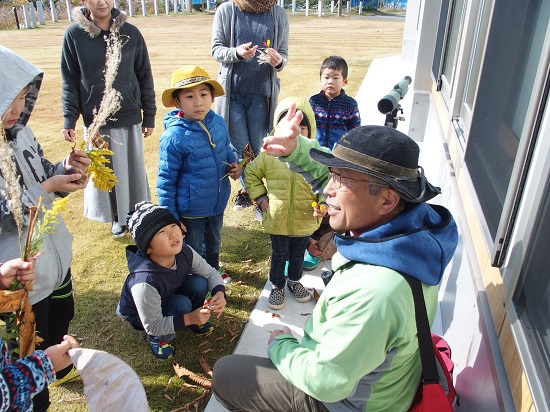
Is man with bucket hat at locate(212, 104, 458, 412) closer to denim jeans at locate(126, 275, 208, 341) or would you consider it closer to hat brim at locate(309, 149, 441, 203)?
hat brim at locate(309, 149, 441, 203)

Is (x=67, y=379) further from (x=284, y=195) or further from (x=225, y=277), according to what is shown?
(x=284, y=195)

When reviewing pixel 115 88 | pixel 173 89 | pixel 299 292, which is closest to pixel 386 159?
pixel 173 89

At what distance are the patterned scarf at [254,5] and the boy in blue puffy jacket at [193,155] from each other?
1.23 m

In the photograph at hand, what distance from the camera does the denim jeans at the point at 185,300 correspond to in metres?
3.00

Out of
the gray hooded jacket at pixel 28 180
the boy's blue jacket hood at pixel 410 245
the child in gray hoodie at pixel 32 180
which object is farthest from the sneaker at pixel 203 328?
the boy's blue jacket hood at pixel 410 245

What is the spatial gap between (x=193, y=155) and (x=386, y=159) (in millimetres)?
1898

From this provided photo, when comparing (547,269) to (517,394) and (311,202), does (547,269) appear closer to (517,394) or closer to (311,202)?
(517,394)

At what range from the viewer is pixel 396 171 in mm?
1712

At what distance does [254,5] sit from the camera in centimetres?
432

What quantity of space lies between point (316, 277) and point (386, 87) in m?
7.29

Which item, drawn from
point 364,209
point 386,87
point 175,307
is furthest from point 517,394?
point 386,87

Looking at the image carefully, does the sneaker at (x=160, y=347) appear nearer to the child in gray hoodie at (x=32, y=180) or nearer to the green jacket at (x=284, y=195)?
the child in gray hoodie at (x=32, y=180)

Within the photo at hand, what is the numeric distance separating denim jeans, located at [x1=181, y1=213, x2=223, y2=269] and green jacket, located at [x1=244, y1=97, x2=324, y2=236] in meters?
0.44

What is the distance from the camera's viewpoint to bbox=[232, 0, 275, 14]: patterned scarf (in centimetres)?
431
